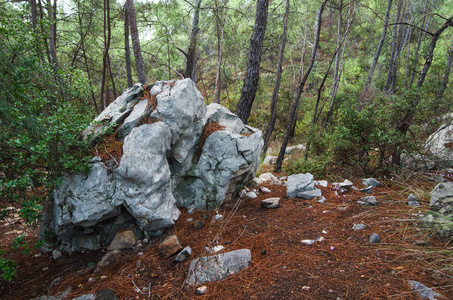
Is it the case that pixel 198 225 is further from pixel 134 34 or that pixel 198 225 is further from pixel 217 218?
pixel 134 34

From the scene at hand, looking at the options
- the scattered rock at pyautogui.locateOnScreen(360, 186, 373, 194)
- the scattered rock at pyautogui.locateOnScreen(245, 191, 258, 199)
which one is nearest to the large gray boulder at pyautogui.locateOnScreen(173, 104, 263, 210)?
the scattered rock at pyautogui.locateOnScreen(245, 191, 258, 199)

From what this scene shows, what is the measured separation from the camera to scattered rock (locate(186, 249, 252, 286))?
8.32 ft

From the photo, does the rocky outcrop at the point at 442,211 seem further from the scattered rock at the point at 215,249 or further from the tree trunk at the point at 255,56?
the tree trunk at the point at 255,56

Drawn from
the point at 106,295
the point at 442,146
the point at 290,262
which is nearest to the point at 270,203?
the point at 290,262

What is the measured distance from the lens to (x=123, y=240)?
10.5 feet

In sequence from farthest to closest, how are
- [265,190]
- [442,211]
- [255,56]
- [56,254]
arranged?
[255,56]
[265,190]
[56,254]
[442,211]

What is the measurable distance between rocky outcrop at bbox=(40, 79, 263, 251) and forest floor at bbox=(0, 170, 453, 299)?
313 millimetres

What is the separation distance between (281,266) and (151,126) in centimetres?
244

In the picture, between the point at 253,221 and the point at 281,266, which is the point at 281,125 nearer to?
the point at 253,221

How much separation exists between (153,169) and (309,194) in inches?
112

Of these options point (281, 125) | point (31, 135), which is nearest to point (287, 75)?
point (281, 125)

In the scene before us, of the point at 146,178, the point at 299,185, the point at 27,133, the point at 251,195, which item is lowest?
the point at 251,195

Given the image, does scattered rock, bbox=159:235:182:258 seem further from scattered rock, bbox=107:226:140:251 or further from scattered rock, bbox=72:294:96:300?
scattered rock, bbox=72:294:96:300

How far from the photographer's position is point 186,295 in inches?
93.2
